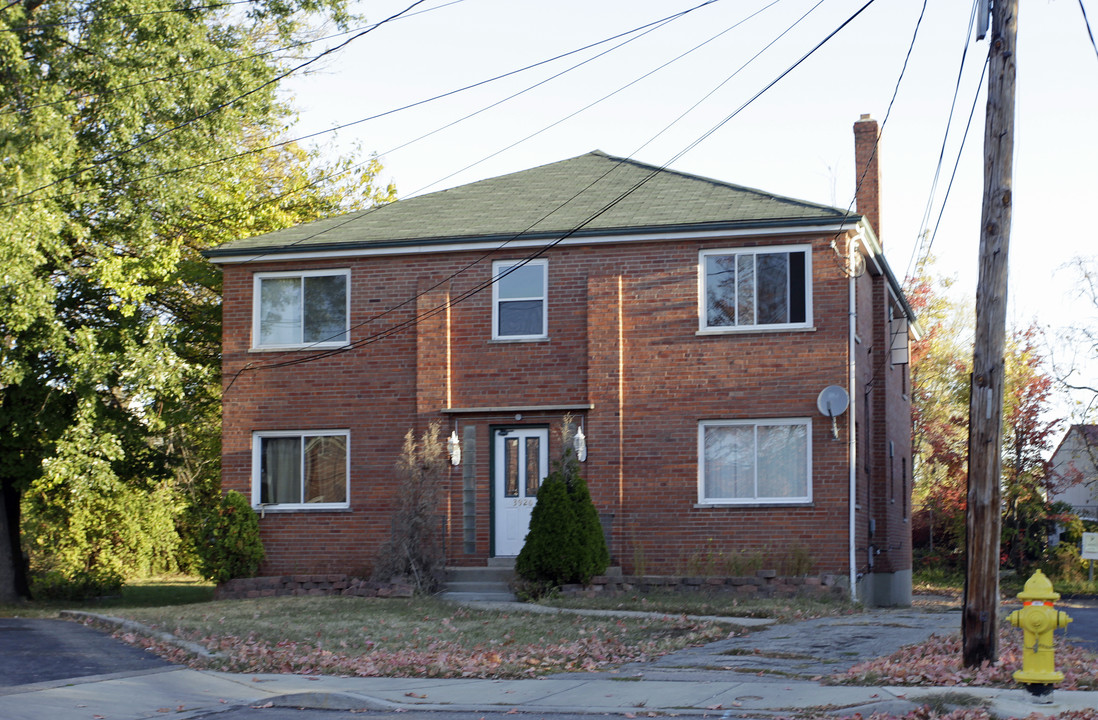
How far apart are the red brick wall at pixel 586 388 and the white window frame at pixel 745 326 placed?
0.10 metres

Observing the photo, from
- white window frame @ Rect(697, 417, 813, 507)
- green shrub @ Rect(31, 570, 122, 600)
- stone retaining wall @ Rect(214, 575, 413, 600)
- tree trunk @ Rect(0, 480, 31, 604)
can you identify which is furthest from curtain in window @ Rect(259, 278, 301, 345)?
white window frame @ Rect(697, 417, 813, 507)

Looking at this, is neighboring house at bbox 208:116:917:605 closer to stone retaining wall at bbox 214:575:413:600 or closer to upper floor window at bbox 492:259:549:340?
upper floor window at bbox 492:259:549:340

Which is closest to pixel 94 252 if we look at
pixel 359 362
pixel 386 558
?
pixel 359 362

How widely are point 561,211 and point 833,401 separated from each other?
578 cm

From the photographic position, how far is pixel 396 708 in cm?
957

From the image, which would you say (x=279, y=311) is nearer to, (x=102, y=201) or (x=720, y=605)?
(x=102, y=201)

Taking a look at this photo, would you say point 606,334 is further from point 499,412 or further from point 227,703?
point 227,703

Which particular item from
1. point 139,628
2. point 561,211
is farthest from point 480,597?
point 561,211

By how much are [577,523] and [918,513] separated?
21006 millimetres

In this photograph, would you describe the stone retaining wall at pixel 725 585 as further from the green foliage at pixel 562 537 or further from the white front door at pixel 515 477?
the white front door at pixel 515 477

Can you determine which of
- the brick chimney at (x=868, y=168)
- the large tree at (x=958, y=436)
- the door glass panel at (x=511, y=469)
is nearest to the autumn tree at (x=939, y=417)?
the large tree at (x=958, y=436)

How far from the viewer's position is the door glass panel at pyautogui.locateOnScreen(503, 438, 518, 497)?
20188 millimetres

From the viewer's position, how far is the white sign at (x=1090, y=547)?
2668 cm

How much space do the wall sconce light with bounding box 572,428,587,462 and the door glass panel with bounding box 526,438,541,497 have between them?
0.80 metres
